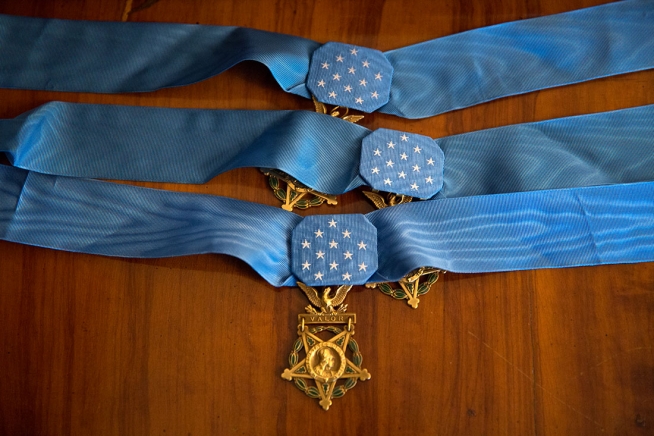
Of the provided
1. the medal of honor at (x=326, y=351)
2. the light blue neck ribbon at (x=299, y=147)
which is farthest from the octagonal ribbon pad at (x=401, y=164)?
the medal of honor at (x=326, y=351)

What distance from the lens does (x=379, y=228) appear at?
1364 mm

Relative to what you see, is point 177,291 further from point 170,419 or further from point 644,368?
point 644,368

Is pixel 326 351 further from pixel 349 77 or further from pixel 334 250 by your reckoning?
pixel 349 77

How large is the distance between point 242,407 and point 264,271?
11.5 inches

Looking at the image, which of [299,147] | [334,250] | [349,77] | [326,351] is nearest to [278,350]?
[326,351]

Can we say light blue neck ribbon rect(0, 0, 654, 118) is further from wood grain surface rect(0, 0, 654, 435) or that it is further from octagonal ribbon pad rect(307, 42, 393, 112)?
wood grain surface rect(0, 0, 654, 435)

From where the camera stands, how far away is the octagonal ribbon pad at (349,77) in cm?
146

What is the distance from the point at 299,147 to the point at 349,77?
0.22 metres

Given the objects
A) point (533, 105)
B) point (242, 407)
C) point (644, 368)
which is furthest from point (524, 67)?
point (242, 407)

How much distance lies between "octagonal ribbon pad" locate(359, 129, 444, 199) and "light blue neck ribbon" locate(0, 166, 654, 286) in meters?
0.04

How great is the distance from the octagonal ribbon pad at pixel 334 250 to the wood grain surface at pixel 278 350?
0.07m

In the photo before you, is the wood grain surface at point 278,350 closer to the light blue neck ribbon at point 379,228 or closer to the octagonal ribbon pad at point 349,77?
the light blue neck ribbon at point 379,228

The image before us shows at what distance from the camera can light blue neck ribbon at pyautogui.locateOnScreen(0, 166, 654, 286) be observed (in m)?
1.33

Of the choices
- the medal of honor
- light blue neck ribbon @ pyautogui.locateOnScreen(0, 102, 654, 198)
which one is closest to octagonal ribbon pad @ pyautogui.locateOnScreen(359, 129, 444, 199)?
light blue neck ribbon @ pyautogui.locateOnScreen(0, 102, 654, 198)
